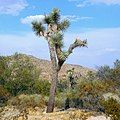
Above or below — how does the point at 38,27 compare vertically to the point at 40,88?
above

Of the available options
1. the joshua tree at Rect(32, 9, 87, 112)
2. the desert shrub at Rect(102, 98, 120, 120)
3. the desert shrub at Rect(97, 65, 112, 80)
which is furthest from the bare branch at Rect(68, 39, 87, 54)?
the desert shrub at Rect(97, 65, 112, 80)

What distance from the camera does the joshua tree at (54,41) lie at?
22.3 metres

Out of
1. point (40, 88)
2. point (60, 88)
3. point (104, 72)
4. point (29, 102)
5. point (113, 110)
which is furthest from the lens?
point (60, 88)

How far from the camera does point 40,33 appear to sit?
23.2 meters

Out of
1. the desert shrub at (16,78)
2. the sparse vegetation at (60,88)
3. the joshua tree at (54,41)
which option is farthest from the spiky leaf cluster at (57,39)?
the desert shrub at (16,78)

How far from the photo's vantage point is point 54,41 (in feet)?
73.0

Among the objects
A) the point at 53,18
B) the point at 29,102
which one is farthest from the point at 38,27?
the point at 29,102

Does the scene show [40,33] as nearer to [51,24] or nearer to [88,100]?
[51,24]

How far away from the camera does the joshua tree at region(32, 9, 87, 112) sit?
22344mm

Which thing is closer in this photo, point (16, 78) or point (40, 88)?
point (40, 88)

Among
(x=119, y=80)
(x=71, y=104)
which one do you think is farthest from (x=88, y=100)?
(x=119, y=80)

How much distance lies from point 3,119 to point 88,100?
18.8ft

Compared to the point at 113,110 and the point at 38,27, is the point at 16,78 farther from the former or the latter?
the point at 113,110

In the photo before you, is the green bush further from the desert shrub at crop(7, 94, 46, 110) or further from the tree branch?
the tree branch
